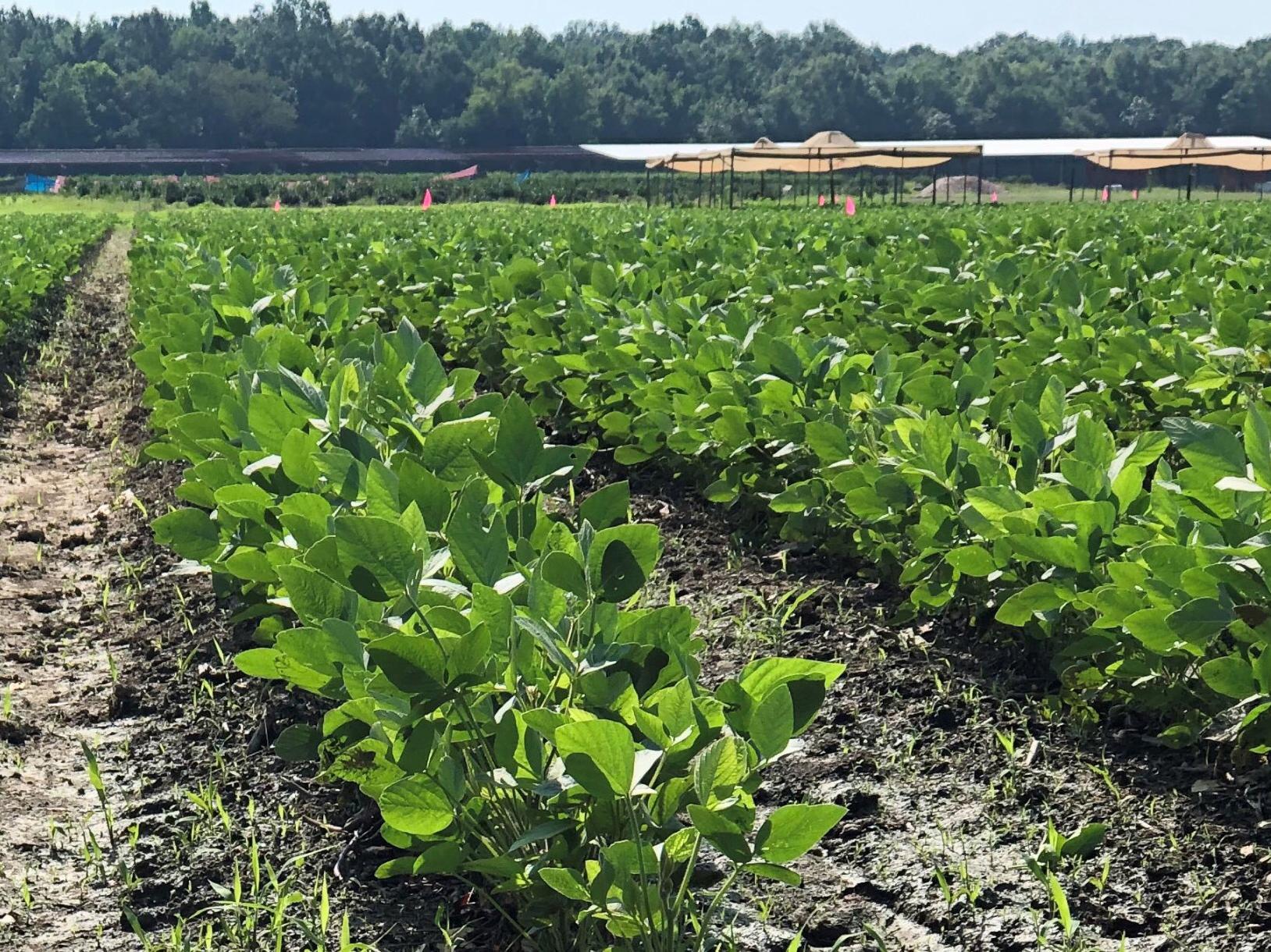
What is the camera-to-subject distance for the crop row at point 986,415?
2.90 m

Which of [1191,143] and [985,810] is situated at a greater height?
[1191,143]

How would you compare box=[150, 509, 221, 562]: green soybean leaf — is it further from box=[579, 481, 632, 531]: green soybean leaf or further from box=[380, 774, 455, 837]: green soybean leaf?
box=[380, 774, 455, 837]: green soybean leaf

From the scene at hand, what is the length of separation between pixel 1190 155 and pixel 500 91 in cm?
8403

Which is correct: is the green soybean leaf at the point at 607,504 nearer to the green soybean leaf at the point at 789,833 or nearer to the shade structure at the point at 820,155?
the green soybean leaf at the point at 789,833

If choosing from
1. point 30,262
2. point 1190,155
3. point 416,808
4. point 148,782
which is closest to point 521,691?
point 416,808

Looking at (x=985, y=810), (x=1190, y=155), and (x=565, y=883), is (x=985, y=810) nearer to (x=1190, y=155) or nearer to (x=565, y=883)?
(x=565, y=883)

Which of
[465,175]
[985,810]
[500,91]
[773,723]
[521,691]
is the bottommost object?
[985,810]

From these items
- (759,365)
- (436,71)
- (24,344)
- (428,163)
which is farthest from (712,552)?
(436,71)

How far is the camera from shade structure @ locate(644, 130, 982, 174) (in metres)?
38.5

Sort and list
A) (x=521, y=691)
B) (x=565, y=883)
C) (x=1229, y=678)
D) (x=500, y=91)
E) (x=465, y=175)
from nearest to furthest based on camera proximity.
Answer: (x=565, y=883) → (x=521, y=691) → (x=1229, y=678) → (x=465, y=175) → (x=500, y=91)

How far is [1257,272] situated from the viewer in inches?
308

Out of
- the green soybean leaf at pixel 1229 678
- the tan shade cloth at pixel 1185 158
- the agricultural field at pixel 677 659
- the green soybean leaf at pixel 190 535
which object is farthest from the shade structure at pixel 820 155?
the green soybean leaf at pixel 1229 678

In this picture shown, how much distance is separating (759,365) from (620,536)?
2.58 m

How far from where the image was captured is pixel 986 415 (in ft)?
14.1
